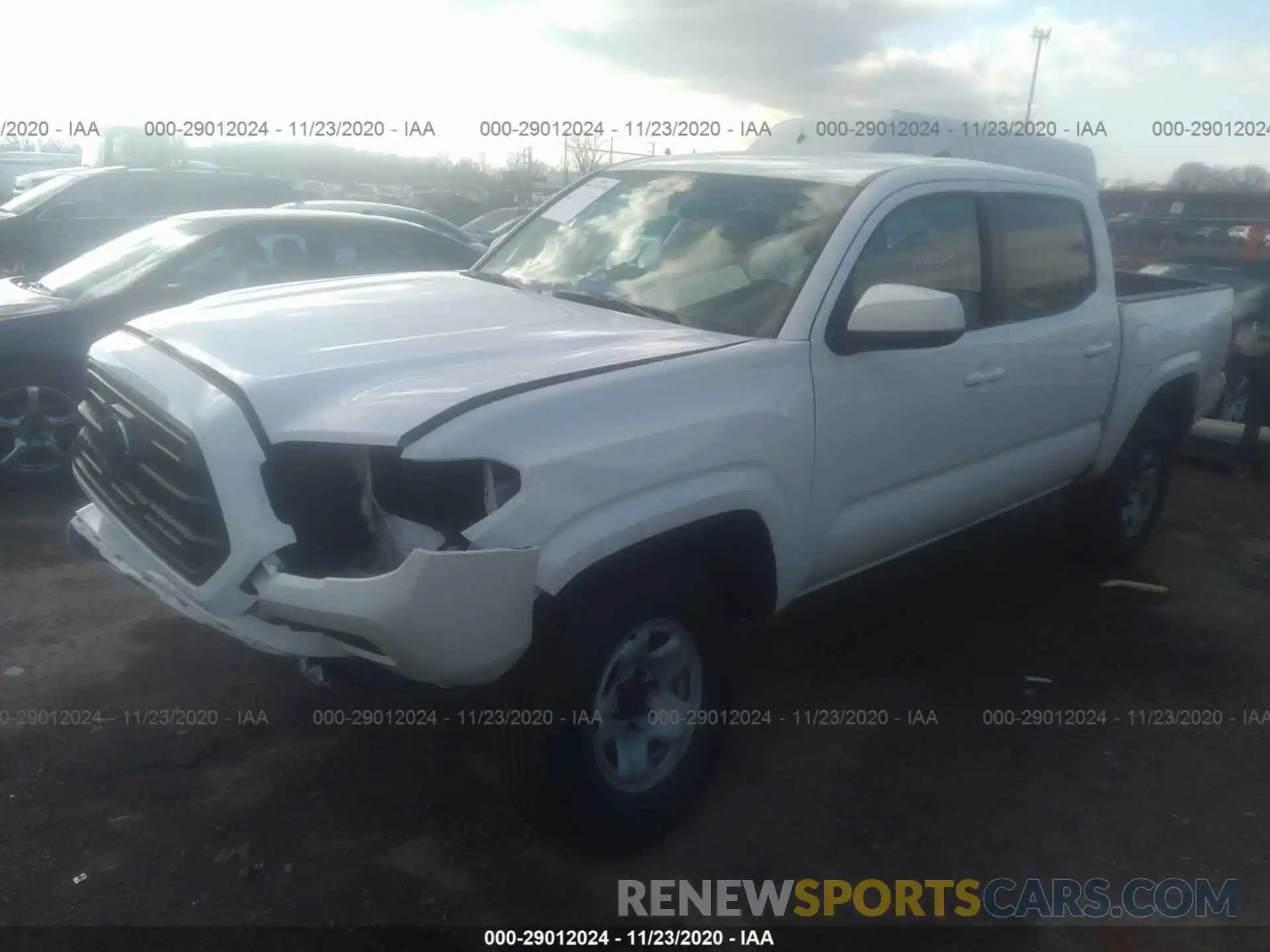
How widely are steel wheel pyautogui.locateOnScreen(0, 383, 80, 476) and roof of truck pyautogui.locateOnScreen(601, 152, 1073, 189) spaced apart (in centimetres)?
330

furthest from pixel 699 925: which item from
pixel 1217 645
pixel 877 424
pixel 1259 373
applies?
pixel 1259 373

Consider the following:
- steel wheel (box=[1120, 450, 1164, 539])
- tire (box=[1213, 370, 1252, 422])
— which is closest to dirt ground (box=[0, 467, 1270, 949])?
steel wheel (box=[1120, 450, 1164, 539])

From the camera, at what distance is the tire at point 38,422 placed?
17.8 ft

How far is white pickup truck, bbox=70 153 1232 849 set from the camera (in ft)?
8.25

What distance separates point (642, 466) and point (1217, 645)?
3.41 meters

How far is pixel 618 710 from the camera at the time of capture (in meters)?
2.95

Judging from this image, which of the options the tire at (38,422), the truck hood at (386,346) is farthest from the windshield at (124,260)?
the truck hood at (386,346)

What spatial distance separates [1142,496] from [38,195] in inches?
416

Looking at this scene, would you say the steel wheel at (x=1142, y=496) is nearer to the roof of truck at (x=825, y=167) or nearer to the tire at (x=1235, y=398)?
the roof of truck at (x=825, y=167)

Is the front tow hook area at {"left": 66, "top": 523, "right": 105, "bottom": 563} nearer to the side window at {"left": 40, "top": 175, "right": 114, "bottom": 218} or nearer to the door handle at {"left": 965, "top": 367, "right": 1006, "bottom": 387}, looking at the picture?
the door handle at {"left": 965, "top": 367, "right": 1006, "bottom": 387}

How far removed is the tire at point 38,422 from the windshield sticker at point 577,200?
109 inches

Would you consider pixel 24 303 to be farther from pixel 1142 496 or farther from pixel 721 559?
pixel 1142 496

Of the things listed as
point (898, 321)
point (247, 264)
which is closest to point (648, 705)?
point (898, 321)

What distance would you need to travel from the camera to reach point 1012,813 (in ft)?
11.1
